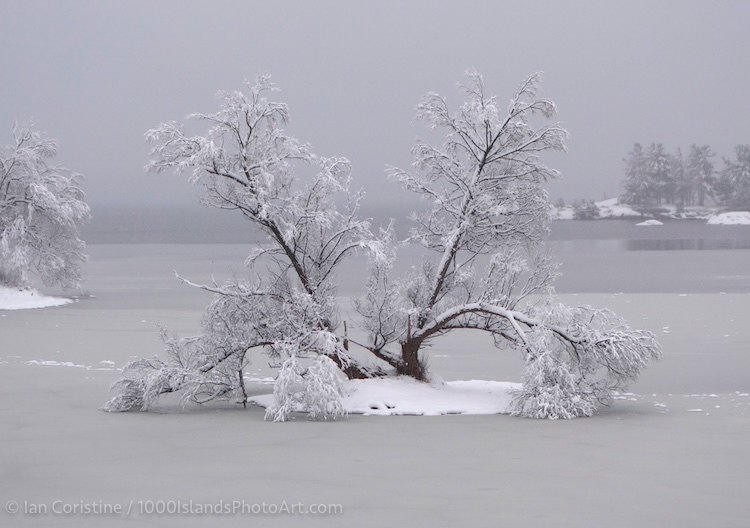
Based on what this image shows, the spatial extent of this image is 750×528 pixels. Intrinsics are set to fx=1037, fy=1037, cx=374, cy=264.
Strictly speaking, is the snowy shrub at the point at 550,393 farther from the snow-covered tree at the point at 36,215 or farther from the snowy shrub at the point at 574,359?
the snow-covered tree at the point at 36,215

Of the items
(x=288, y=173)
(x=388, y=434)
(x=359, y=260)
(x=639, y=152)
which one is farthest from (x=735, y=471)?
(x=639, y=152)

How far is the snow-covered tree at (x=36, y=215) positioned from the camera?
33.2 meters

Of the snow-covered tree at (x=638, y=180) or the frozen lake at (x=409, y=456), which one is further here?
the snow-covered tree at (x=638, y=180)

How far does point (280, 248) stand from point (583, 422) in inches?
200

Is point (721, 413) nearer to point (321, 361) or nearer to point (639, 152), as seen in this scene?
point (321, 361)

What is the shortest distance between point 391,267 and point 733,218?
499 ft

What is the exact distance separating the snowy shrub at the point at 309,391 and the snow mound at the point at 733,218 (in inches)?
5956

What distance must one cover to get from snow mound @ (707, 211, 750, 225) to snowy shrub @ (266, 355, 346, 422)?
496ft

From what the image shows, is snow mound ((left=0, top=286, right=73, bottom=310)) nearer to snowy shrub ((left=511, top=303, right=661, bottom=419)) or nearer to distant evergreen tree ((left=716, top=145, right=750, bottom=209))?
snowy shrub ((left=511, top=303, right=661, bottom=419))

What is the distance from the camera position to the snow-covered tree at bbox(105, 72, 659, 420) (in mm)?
13898

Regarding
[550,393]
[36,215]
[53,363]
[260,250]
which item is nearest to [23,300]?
[36,215]

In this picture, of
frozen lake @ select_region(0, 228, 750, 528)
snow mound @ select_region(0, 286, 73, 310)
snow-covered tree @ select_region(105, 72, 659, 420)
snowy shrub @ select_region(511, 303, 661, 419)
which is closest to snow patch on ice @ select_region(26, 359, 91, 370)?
frozen lake @ select_region(0, 228, 750, 528)

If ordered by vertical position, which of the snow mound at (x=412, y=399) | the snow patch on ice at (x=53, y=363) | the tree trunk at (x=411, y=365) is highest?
the tree trunk at (x=411, y=365)

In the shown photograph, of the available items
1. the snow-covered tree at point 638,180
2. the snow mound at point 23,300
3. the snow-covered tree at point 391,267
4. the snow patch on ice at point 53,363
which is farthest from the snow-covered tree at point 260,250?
the snow-covered tree at point 638,180
